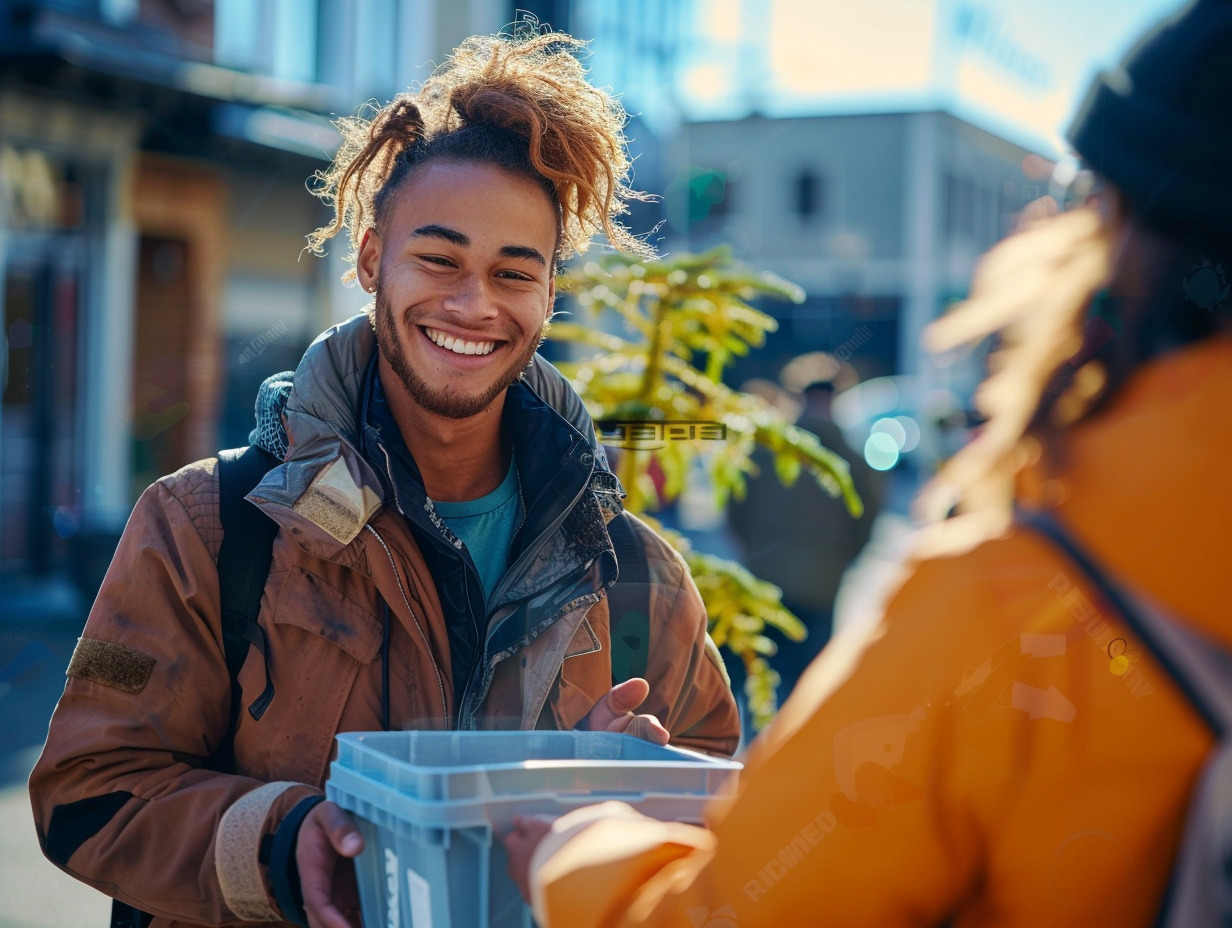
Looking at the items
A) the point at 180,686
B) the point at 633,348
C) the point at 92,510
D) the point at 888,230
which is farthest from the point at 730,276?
the point at 888,230

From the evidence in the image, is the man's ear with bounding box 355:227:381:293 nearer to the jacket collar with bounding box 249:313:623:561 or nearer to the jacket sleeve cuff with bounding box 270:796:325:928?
the jacket collar with bounding box 249:313:623:561

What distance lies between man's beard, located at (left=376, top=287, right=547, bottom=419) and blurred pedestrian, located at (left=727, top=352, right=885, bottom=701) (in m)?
3.92

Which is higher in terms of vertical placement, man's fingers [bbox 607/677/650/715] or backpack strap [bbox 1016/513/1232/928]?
backpack strap [bbox 1016/513/1232/928]

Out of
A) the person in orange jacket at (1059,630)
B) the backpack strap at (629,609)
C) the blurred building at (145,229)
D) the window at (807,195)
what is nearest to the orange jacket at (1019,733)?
the person in orange jacket at (1059,630)

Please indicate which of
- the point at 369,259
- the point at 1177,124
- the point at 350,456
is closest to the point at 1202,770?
the point at 1177,124

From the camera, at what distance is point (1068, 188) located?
1417mm

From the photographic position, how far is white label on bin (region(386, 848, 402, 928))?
162 centimetres

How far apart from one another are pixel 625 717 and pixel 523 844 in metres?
0.69

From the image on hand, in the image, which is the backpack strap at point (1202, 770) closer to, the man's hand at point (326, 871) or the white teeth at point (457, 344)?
the man's hand at point (326, 871)

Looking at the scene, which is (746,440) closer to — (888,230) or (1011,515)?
(1011,515)

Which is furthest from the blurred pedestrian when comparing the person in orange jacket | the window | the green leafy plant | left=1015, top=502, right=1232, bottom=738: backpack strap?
the window

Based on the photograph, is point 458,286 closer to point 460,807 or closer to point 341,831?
point 341,831

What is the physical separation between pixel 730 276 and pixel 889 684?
98.2 inches

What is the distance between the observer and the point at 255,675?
6.79 ft
